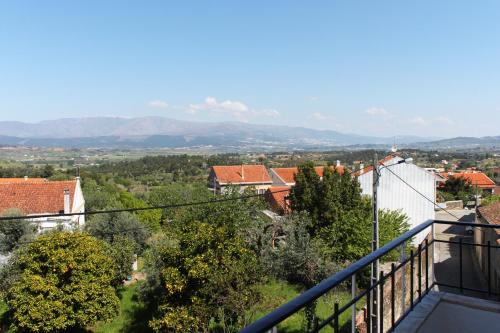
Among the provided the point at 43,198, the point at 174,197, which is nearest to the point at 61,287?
the point at 43,198

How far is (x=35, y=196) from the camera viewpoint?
27.7 metres

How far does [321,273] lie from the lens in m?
19.3

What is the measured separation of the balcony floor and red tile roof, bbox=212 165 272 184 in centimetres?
4499

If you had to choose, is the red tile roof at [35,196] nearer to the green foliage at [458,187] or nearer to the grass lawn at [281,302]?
the grass lawn at [281,302]

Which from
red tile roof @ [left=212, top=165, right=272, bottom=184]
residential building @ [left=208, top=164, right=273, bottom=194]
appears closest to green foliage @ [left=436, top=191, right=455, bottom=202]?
residential building @ [left=208, top=164, right=273, bottom=194]

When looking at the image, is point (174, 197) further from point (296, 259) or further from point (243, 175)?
point (296, 259)

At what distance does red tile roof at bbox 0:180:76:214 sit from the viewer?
26.8m

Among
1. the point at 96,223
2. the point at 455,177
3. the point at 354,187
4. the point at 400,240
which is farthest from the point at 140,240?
Result: the point at 455,177

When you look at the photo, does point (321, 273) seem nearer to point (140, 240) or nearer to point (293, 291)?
point (293, 291)

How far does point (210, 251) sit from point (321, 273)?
8.12m

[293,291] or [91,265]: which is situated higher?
[91,265]

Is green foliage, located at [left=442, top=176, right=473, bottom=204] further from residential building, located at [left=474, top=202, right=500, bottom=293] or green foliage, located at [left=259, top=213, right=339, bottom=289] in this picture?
green foliage, located at [left=259, top=213, right=339, bottom=289]

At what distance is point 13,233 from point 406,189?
22.8m

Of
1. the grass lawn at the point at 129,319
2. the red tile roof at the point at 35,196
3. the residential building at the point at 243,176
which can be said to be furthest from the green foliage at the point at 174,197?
the grass lawn at the point at 129,319
